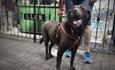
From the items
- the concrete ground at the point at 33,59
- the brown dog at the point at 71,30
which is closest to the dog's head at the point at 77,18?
the brown dog at the point at 71,30

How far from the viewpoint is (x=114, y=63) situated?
3.74 m

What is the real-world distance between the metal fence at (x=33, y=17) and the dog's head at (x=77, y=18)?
2.29 meters

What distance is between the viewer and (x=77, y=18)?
2.68 meters

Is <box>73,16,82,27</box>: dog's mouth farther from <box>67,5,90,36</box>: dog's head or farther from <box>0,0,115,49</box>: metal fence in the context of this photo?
<box>0,0,115,49</box>: metal fence

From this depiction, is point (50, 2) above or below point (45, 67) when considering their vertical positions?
above

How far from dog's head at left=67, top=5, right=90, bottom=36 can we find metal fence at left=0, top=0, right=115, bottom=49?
2.29m

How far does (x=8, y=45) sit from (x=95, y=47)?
2.17m

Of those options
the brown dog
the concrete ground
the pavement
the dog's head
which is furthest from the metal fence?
the dog's head

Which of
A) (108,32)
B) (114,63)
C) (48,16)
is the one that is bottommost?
(114,63)

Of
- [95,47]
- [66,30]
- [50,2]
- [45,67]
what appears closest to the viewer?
[66,30]

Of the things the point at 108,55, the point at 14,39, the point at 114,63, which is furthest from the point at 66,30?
the point at 14,39

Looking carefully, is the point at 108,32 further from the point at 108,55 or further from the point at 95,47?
the point at 108,55

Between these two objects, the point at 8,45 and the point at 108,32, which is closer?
the point at 8,45

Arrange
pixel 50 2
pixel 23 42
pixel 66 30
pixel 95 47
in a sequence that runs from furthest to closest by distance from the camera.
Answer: pixel 50 2
pixel 23 42
pixel 95 47
pixel 66 30
